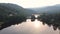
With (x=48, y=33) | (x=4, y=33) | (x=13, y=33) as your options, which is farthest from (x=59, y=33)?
(x=4, y=33)

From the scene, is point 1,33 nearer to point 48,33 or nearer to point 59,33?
point 48,33

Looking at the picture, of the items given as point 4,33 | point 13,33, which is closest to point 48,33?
point 13,33

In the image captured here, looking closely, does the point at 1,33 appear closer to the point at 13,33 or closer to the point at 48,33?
the point at 13,33

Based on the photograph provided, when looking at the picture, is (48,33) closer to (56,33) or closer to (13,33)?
(56,33)

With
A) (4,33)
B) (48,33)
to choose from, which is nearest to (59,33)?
(48,33)

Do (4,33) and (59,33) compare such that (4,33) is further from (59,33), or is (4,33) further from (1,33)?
(59,33)

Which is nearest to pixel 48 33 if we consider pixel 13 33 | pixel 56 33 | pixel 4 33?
pixel 56 33

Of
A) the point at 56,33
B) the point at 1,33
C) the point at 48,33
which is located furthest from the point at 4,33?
the point at 56,33
